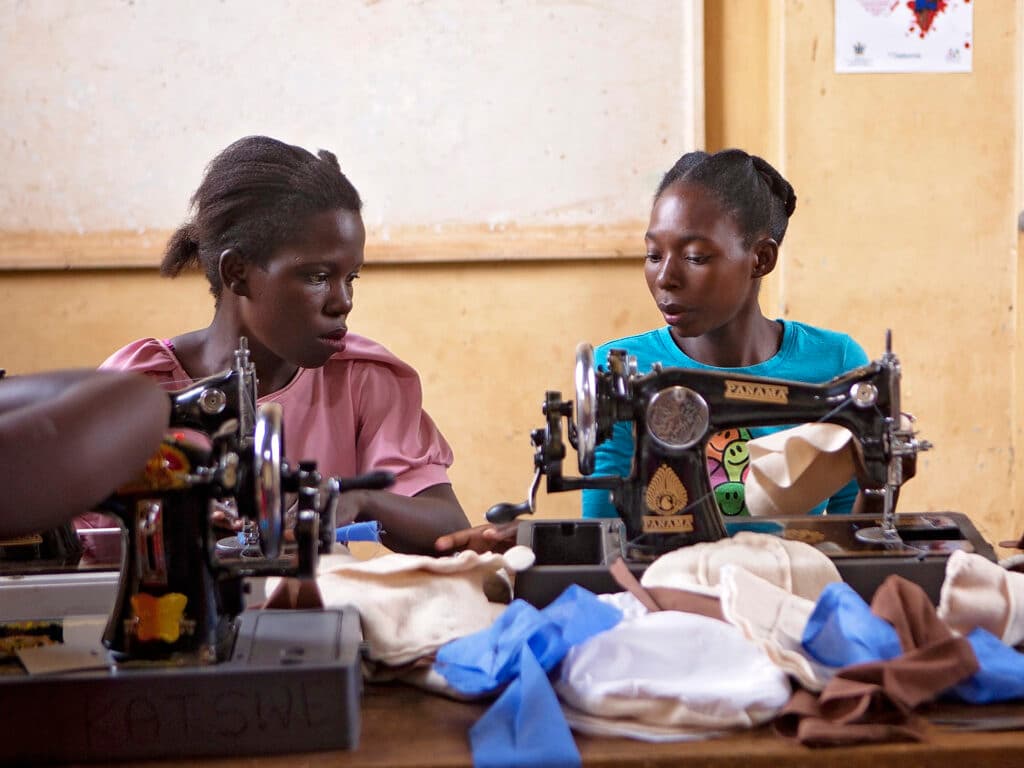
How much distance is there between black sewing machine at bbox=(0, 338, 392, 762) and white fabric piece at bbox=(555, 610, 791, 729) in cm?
22

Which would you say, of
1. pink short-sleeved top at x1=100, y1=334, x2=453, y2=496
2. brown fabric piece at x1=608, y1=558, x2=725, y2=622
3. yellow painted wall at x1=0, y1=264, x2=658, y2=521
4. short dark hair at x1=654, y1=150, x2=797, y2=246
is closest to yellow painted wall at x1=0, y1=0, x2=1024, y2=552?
yellow painted wall at x1=0, y1=264, x2=658, y2=521

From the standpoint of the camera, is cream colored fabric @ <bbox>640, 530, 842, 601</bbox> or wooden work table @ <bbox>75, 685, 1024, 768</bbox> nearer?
wooden work table @ <bbox>75, 685, 1024, 768</bbox>

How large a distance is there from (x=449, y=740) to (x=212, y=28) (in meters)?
2.52

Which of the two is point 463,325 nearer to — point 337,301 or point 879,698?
point 337,301

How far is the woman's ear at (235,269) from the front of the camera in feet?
6.84

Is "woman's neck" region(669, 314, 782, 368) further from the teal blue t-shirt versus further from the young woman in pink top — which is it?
the young woman in pink top

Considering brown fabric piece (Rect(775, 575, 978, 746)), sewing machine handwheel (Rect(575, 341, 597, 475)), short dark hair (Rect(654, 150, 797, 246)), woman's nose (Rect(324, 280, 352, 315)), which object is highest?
short dark hair (Rect(654, 150, 797, 246))

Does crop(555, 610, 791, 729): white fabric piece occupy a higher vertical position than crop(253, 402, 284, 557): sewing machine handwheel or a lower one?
lower

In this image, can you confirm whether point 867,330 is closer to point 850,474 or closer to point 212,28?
point 850,474

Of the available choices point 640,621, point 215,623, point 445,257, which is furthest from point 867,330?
point 215,623

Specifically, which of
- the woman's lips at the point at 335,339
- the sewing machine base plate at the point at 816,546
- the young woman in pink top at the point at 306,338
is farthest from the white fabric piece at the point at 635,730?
the woman's lips at the point at 335,339

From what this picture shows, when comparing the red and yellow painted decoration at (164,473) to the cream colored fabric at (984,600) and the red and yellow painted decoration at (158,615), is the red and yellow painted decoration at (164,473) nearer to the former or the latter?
the red and yellow painted decoration at (158,615)

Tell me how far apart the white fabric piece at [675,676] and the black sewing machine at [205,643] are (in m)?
0.22

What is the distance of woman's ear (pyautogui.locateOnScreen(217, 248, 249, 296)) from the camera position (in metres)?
2.09
